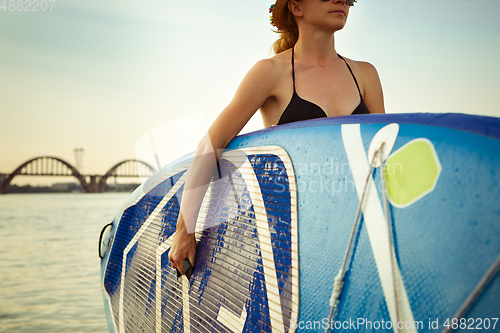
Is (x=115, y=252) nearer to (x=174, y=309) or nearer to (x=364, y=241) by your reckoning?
(x=174, y=309)

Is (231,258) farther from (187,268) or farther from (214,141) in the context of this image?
(214,141)

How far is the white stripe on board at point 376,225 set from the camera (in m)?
0.70

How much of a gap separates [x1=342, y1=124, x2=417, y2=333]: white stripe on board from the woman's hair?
897mm

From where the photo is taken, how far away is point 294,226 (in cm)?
98

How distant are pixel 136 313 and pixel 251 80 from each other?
124 cm

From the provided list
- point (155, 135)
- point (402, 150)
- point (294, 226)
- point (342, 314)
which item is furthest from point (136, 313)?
point (402, 150)

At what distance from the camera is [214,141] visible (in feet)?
4.59

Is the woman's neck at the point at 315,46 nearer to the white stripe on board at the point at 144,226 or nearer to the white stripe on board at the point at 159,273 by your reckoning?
the white stripe on board at the point at 144,226

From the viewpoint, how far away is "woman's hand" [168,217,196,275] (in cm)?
138

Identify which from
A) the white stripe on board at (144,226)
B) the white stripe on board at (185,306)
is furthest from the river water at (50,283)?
the white stripe on board at (185,306)

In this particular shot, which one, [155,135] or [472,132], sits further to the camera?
[155,135]

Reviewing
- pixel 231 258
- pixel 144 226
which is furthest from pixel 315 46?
pixel 144 226

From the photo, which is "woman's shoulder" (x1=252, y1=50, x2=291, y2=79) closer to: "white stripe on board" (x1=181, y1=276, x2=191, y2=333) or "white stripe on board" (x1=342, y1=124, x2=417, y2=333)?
"white stripe on board" (x1=342, y1=124, x2=417, y2=333)

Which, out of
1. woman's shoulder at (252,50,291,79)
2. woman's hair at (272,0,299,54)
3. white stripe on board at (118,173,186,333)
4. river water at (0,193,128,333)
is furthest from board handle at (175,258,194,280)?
river water at (0,193,128,333)
